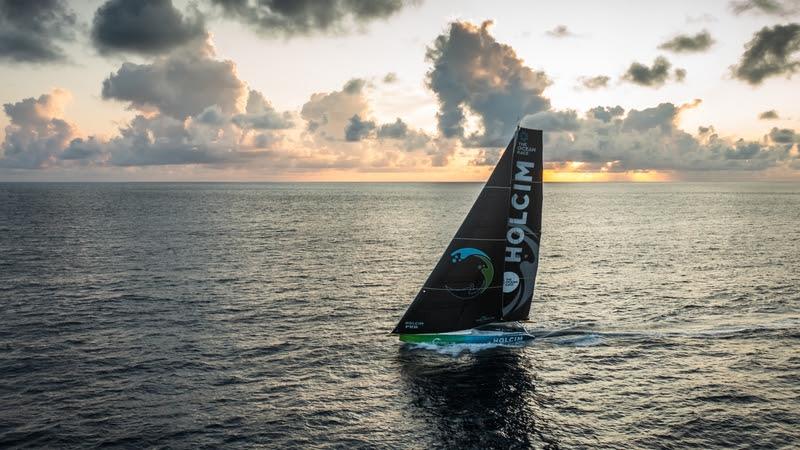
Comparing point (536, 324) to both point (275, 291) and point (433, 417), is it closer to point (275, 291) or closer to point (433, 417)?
point (433, 417)

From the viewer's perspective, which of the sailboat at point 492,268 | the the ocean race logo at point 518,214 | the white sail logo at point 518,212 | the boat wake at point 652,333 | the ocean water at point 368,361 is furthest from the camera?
the boat wake at point 652,333

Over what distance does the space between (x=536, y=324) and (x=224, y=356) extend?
75.6 feet

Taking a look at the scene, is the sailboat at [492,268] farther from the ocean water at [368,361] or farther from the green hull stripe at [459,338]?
the ocean water at [368,361]

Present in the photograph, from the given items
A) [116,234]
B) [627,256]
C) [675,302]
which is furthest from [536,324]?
[116,234]

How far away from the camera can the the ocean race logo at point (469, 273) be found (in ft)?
115

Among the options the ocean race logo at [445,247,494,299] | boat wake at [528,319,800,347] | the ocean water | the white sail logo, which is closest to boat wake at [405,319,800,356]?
boat wake at [528,319,800,347]

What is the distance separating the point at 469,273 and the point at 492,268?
1562 mm

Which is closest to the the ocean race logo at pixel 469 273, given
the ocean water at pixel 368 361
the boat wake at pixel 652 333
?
the ocean water at pixel 368 361

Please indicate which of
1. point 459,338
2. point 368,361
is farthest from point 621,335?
point 368,361

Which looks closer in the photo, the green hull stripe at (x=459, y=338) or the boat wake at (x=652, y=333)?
the green hull stripe at (x=459, y=338)

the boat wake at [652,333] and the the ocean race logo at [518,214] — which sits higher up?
the the ocean race logo at [518,214]

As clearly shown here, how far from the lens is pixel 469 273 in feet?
116

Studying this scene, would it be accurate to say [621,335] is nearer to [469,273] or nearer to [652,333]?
[652,333]

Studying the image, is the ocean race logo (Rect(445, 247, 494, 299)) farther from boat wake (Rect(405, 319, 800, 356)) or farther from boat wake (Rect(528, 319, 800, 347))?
boat wake (Rect(528, 319, 800, 347))
